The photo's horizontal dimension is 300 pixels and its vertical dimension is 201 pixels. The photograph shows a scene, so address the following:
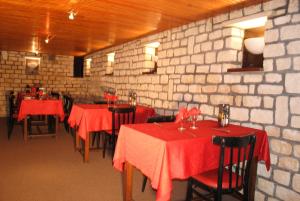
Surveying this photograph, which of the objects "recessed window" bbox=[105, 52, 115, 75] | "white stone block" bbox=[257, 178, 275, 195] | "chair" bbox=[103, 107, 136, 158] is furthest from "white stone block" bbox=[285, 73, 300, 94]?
"recessed window" bbox=[105, 52, 115, 75]

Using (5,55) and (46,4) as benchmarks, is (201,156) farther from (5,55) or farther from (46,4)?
(5,55)

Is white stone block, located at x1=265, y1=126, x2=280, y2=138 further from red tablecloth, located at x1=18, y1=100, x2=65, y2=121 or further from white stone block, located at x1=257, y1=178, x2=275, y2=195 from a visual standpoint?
red tablecloth, located at x1=18, y1=100, x2=65, y2=121

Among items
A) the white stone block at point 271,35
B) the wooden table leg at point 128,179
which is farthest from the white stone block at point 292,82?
the wooden table leg at point 128,179

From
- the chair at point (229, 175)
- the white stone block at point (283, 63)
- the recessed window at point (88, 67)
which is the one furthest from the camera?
the recessed window at point (88, 67)

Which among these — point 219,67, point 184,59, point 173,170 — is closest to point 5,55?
point 184,59

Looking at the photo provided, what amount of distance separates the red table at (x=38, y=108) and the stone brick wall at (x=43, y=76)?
369cm

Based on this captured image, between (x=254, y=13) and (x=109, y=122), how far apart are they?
2.59 metres

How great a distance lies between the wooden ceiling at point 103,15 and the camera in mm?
3094

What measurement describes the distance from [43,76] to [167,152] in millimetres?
8426

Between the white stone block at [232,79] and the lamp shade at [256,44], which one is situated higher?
the lamp shade at [256,44]

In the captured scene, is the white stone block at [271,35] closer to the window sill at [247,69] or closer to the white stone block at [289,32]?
the white stone block at [289,32]

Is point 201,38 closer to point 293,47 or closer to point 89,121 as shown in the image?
point 293,47

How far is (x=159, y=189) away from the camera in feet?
6.33

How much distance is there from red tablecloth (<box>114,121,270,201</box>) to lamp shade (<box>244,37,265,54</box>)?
1.07 meters
